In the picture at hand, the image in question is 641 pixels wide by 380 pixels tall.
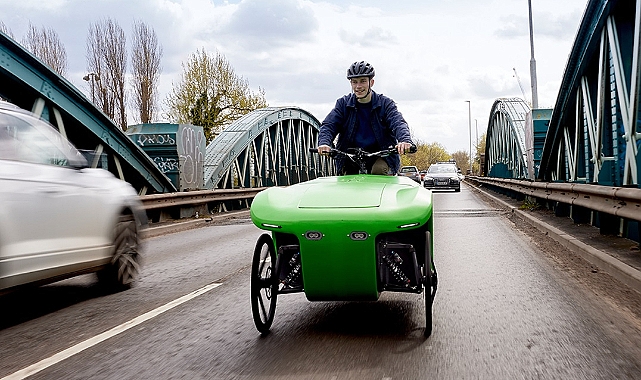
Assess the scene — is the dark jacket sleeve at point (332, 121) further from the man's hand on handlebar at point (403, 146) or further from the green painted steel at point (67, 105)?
the green painted steel at point (67, 105)

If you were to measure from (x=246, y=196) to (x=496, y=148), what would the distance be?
18.9 meters

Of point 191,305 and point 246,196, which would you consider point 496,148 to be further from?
point 191,305

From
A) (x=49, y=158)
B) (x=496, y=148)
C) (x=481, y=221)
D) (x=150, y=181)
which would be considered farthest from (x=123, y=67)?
(x=49, y=158)

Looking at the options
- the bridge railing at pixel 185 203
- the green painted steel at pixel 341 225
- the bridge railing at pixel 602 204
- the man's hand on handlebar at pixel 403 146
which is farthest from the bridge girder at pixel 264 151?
the green painted steel at pixel 341 225

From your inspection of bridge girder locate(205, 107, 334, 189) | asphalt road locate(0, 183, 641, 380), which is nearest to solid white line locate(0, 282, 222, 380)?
asphalt road locate(0, 183, 641, 380)

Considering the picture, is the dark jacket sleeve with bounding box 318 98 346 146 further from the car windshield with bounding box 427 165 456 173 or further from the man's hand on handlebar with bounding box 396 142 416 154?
the car windshield with bounding box 427 165 456 173

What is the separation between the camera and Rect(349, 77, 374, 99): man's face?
596 centimetres

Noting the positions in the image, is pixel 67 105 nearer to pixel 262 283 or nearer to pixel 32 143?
pixel 32 143

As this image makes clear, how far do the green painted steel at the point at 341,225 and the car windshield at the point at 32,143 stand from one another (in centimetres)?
205

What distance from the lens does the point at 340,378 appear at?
3.65m

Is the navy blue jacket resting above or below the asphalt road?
above

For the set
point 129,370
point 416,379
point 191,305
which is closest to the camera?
point 416,379

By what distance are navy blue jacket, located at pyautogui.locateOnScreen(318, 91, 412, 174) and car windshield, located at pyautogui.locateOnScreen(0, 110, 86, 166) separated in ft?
7.08

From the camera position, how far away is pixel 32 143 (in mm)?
5738
